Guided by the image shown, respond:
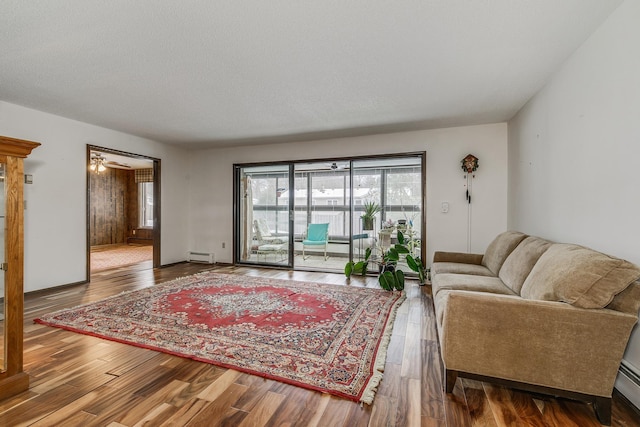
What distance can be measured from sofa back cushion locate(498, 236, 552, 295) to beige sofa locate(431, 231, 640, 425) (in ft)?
1.74

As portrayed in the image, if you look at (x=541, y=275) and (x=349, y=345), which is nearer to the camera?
(x=541, y=275)

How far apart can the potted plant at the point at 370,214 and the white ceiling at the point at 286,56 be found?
174cm

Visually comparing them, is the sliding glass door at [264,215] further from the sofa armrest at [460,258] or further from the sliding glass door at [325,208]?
the sofa armrest at [460,258]

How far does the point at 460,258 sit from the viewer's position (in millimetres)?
3676

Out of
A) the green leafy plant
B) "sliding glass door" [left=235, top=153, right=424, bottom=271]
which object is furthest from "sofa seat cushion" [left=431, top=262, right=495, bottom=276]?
"sliding glass door" [left=235, top=153, right=424, bottom=271]

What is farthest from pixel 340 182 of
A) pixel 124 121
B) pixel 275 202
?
pixel 124 121

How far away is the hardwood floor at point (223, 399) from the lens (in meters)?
1.51

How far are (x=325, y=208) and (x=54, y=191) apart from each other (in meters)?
4.67

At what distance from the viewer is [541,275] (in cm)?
193

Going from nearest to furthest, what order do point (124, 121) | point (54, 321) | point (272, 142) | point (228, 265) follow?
point (54, 321)
point (124, 121)
point (272, 142)
point (228, 265)

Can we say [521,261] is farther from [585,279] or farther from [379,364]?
[379,364]

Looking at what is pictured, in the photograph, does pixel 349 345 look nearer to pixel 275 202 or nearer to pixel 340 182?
pixel 275 202

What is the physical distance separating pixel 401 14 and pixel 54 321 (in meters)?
3.90

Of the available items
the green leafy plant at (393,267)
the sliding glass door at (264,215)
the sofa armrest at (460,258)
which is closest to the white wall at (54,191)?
the sliding glass door at (264,215)
